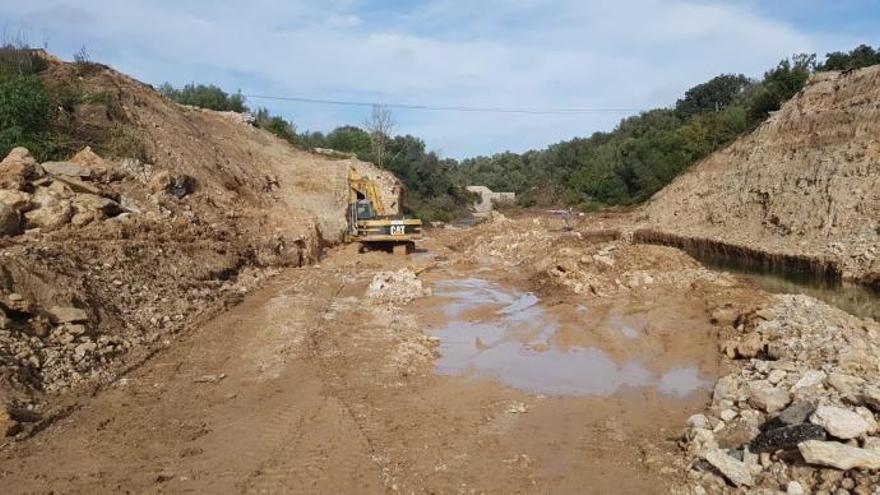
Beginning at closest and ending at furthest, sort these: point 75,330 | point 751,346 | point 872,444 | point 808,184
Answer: point 872,444 → point 75,330 → point 751,346 → point 808,184

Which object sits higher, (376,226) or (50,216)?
(50,216)

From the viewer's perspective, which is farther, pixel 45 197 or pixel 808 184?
pixel 808 184

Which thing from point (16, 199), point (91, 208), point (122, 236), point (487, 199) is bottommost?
point (487, 199)

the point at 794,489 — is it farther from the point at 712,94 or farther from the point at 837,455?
the point at 712,94

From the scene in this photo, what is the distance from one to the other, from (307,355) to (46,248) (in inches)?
186

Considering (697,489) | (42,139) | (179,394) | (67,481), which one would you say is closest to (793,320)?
(697,489)

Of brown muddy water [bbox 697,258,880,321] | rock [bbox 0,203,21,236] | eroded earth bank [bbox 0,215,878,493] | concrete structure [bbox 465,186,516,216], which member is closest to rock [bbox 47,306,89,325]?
eroded earth bank [bbox 0,215,878,493]

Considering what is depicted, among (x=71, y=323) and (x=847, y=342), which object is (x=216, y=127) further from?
(x=847, y=342)

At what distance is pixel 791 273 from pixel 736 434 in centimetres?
1526

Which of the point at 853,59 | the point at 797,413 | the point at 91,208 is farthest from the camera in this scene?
the point at 853,59

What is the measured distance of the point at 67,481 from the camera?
18.2ft

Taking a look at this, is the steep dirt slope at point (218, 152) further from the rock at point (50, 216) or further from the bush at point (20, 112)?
the rock at point (50, 216)

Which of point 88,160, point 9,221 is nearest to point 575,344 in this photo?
point 9,221

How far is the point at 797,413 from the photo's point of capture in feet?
20.1
